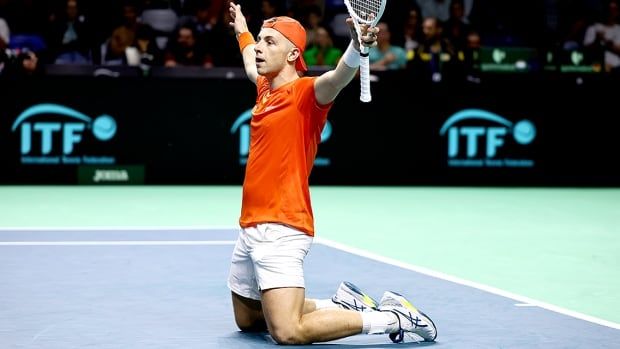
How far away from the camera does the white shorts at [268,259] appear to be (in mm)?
6352

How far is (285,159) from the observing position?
6.56 metres

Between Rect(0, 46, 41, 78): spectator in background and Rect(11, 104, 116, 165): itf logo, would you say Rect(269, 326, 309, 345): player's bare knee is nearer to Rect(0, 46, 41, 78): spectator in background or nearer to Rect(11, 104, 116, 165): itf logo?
Rect(11, 104, 116, 165): itf logo

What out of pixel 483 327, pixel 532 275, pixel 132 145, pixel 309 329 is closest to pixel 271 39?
pixel 309 329

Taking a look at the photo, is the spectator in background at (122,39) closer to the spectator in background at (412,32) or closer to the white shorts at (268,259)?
the spectator in background at (412,32)

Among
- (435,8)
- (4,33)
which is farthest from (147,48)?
(435,8)

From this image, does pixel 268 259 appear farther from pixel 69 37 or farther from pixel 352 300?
pixel 69 37

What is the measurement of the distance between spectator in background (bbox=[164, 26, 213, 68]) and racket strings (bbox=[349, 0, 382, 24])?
1138 centimetres

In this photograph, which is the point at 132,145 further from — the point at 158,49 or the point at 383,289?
the point at 383,289

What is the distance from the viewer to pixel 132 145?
664 inches

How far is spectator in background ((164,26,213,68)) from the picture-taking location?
57.9 ft

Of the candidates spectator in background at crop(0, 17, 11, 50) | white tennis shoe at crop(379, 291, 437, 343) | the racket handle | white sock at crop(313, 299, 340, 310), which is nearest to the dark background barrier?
spectator in background at crop(0, 17, 11, 50)

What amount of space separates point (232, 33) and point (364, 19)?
12.2 m

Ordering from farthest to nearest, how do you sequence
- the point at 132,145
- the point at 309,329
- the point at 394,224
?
1. the point at 132,145
2. the point at 394,224
3. the point at 309,329

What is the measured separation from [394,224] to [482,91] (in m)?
5.24
